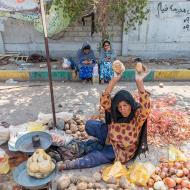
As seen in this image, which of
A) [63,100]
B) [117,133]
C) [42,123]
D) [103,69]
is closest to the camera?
[117,133]

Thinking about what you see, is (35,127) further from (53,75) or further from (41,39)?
(41,39)

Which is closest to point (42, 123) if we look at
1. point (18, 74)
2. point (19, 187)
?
point (19, 187)

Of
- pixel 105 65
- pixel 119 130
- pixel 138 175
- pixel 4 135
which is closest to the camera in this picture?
pixel 138 175

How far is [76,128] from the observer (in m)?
4.85

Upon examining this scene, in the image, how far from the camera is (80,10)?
292 inches

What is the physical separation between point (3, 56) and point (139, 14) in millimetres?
3905

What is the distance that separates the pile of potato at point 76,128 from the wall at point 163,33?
407 centimetres

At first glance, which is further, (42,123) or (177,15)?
(177,15)

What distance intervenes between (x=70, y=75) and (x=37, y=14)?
191 centimetres

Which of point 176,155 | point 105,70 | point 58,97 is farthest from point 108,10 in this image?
point 176,155

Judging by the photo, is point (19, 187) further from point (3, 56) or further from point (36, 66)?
point (3, 56)

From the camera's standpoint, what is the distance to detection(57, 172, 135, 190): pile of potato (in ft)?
11.8

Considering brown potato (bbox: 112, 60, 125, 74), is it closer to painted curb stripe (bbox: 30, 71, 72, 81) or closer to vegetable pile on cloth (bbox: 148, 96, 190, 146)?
vegetable pile on cloth (bbox: 148, 96, 190, 146)

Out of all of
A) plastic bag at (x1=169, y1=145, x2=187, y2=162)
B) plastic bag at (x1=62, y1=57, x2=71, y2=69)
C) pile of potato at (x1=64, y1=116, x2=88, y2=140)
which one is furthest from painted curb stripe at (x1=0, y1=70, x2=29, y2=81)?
plastic bag at (x1=169, y1=145, x2=187, y2=162)
